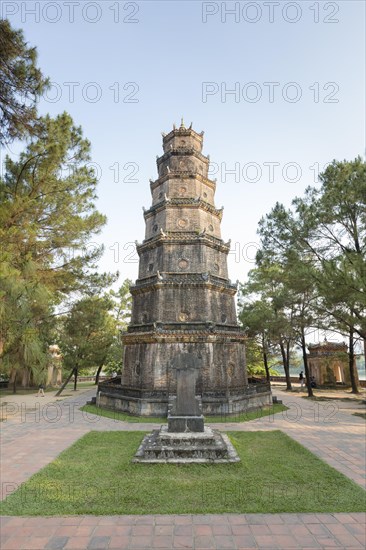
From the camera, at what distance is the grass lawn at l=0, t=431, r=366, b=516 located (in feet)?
18.2

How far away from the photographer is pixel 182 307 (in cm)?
1728

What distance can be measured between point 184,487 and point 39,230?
11470 mm

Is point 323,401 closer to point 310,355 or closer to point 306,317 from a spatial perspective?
point 306,317

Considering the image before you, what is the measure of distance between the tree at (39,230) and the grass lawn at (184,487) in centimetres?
465

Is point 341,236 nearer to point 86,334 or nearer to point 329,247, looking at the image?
point 329,247

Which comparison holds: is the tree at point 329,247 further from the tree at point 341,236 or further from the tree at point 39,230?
the tree at point 39,230

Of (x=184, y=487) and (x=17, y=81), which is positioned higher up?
(x=17, y=81)

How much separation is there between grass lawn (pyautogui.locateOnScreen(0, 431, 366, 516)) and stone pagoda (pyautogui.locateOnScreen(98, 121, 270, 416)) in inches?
271

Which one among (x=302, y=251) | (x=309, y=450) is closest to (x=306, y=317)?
(x=302, y=251)

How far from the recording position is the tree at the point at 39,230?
34.2 feet

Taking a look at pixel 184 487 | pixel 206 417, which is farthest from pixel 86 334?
pixel 184 487

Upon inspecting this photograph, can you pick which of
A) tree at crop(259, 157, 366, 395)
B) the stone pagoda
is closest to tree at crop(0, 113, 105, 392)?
the stone pagoda

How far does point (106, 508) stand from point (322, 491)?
424cm

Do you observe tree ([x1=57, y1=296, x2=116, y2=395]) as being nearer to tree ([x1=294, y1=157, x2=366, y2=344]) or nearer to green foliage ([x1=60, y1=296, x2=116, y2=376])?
green foliage ([x1=60, y1=296, x2=116, y2=376])
